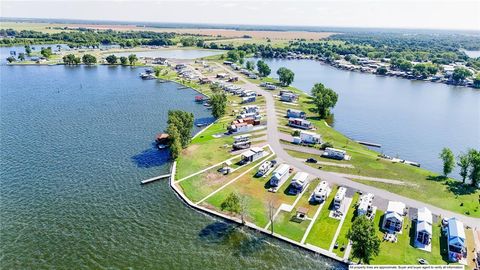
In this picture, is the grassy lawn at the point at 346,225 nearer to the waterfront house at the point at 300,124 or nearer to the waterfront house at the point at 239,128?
the waterfront house at the point at 300,124

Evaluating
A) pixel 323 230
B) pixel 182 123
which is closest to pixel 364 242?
pixel 323 230

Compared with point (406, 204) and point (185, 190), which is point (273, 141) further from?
point (406, 204)

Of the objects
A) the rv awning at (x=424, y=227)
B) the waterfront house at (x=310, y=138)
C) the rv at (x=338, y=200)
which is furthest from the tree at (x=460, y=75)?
the rv awning at (x=424, y=227)

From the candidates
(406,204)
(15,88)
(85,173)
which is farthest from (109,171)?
(15,88)

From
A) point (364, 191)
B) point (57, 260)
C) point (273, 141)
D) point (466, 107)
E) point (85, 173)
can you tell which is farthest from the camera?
point (466, 107)

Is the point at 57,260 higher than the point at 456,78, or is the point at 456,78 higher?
the point at 456,78

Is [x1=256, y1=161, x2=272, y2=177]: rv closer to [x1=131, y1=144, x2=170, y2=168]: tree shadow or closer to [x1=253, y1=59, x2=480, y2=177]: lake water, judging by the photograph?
[x1=131, y1=144, x2=170, y2=168]: tree shadow
